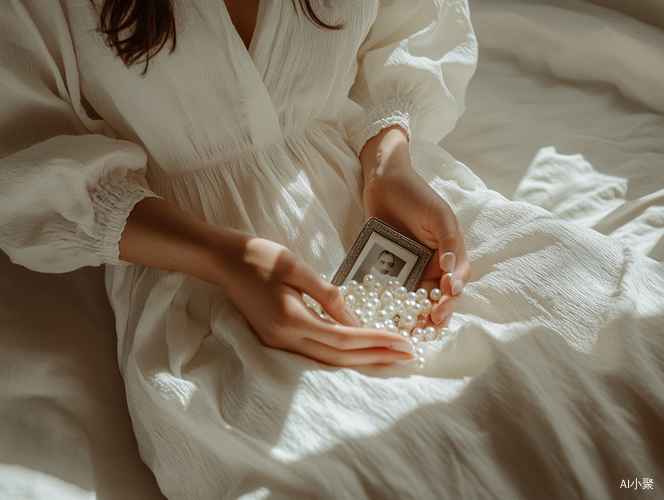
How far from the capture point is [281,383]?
0.62 metres

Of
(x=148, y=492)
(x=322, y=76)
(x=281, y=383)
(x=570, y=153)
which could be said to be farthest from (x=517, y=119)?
(x=148, y=492)

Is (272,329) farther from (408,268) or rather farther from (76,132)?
(76,132)

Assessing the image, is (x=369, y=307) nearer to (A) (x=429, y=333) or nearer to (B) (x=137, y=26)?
(A) (x=429, y=333)

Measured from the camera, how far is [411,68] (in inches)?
36.7

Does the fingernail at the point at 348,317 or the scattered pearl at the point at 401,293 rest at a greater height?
the scattered pearl at the point at 401,293

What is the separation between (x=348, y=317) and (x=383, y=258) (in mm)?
138

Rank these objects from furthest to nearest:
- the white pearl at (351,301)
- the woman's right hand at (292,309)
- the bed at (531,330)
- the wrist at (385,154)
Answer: the wrist at (385,154)
the white pearl at (351,301)
the woman's right hand at (292,309)
the bed at (531,330)

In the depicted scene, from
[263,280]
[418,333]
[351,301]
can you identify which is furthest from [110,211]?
[418,333]

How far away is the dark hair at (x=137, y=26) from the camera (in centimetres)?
63

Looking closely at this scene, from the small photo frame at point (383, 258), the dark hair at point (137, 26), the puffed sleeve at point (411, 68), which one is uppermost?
the puffed sleeve at point (411, 68)

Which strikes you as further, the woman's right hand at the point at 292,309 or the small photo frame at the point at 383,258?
the small photo frame at the point at 383,258

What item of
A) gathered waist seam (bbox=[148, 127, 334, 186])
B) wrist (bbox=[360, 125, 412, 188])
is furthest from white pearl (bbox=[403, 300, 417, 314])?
gathered waist seam (bbox=[148, 127, 334, 186])

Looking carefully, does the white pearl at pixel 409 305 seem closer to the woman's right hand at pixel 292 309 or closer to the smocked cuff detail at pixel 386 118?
the woman's right hand at pixel 292 309

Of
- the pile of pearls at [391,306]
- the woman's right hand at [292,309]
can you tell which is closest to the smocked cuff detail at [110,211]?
the woman's right hand at [292,309]
